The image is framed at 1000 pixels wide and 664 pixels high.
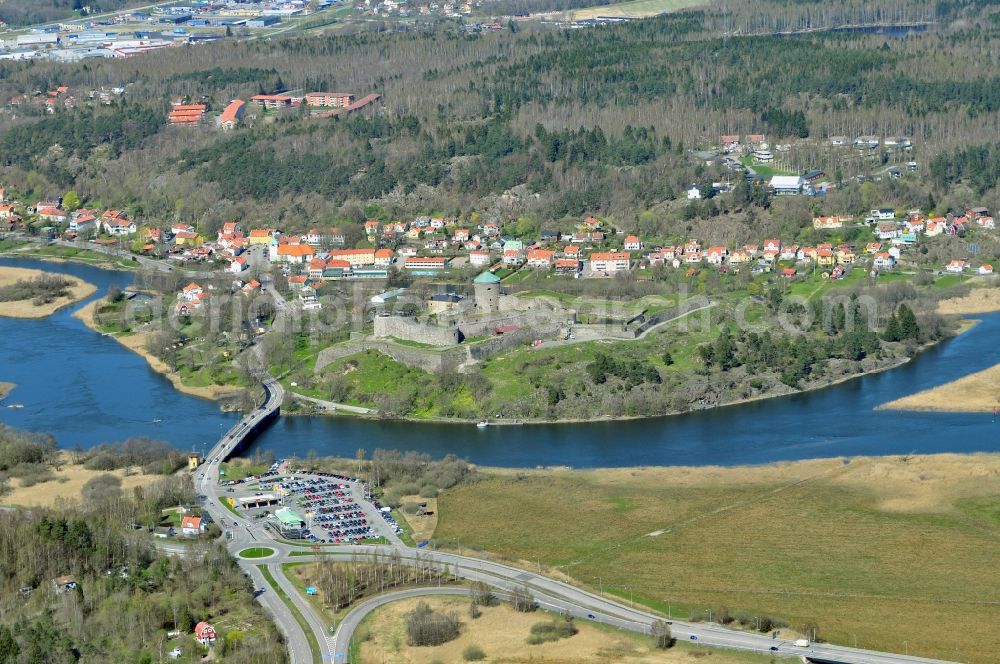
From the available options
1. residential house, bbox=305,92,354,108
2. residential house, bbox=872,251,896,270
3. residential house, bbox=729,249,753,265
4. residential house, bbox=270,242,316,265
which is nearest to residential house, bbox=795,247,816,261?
residential house, bbox=729,249,753,265

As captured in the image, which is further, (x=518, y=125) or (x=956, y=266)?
(x=518, y=125)

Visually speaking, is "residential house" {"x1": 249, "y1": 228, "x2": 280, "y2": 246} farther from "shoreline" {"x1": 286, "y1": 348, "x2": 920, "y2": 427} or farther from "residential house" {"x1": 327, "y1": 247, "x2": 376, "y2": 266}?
"shoreline" {"x1": 286, "y1": 348, "x2": 920, "y2": 427}

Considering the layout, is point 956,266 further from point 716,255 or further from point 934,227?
point 716,255

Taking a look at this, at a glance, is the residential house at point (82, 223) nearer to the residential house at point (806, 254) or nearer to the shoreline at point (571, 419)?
the shoreline at point (571, 419)

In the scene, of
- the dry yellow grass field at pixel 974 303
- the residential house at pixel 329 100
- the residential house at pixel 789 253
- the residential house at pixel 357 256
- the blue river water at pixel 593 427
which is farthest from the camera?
the residential house at pixel 329 100

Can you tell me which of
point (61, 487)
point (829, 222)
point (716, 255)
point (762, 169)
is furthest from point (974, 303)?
point (61, 487)

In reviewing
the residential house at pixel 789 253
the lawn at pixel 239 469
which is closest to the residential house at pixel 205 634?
the lawn at pixel 239 469
